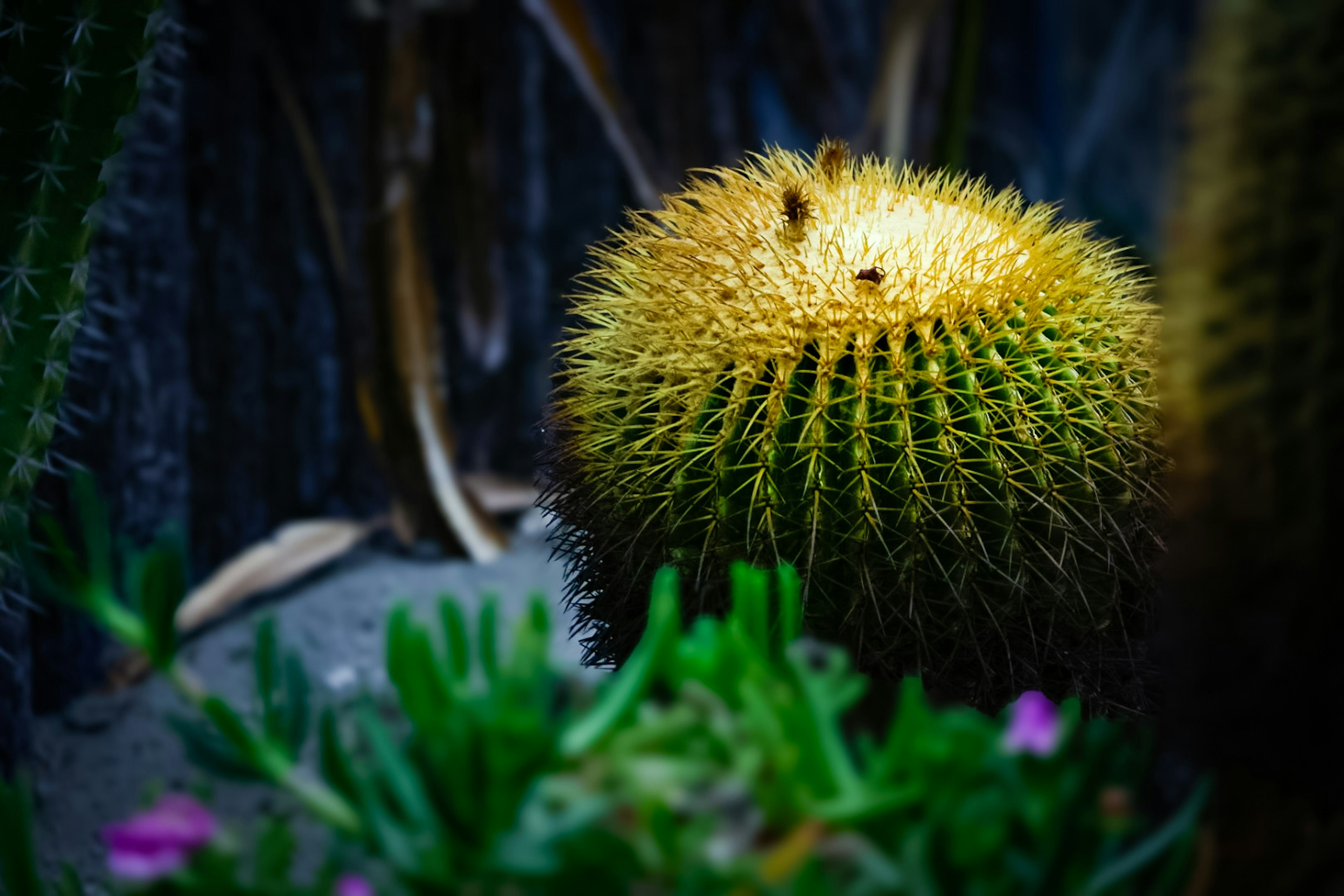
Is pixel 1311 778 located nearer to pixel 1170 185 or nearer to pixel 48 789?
pixel 1170 185

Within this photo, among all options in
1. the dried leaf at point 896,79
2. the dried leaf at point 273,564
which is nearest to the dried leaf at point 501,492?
the dried leaf at point 273,564

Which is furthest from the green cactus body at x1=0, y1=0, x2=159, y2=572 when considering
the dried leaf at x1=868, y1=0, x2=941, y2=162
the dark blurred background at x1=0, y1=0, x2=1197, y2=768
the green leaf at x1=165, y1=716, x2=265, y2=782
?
the dried leaf at x1=868, y1=0, x2=941, y2=162

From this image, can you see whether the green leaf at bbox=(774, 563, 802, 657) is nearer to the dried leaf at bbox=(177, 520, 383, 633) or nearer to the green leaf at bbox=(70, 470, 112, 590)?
the green leaf at bbox=(70, 470, 112, 590)

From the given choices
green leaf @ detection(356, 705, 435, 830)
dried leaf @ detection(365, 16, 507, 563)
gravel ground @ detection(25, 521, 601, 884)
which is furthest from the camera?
dried leaf @ detection(365, 16, 507, 563)

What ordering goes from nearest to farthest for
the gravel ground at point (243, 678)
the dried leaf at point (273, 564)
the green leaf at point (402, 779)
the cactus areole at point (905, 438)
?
the green leaf at point (402, 779), the cactus areole at point (905, 438), the gravel ground at point (243, 678), the dried leaf at point (273, 564)

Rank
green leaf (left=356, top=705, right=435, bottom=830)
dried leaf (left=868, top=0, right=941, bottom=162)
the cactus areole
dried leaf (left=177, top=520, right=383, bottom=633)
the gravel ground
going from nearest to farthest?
green leaf (left=356, top=705, right=435, bottom=830) → the cactus areole → the gravel ground → dried leaf (left=177, top=520, right=383, bottom=633) → dried leaf (left=868, top=0, right=941, bottom=162)

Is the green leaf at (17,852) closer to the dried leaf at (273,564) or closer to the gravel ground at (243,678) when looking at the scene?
the gravel ground at (243,678)

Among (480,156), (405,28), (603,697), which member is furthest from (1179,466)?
(480,156)
